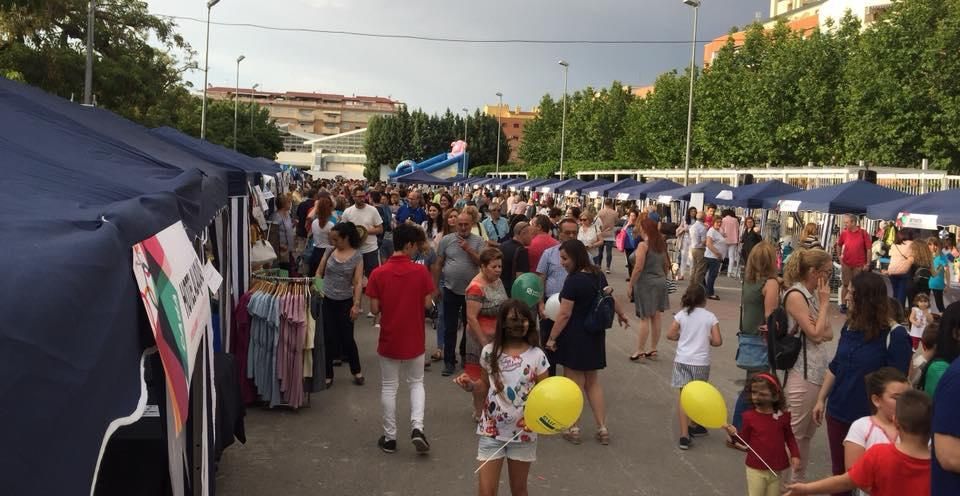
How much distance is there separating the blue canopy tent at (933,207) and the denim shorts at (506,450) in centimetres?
959

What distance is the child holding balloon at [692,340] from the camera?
→ 7172 millimetres

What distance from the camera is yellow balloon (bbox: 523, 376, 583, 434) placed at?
458 cm

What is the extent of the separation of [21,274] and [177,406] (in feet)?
2.96

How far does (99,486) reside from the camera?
366 cm

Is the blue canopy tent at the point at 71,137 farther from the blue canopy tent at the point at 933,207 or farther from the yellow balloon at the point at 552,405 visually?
the blue canopy tent at the point at 933,207

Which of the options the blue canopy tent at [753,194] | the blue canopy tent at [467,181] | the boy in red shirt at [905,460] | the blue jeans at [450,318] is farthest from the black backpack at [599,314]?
the blue canopy tent at [467,181]

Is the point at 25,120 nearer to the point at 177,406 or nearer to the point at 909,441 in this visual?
the point at 177,406

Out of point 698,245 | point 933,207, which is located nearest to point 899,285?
point 933,207

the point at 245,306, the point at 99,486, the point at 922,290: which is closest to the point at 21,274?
the point at 99,486

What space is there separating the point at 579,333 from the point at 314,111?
17188 cm

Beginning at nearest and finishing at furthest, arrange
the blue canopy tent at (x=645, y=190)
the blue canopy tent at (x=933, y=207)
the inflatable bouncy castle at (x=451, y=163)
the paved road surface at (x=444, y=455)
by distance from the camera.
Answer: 1. the paved road surface at (x=444, y=455)
2. the blue canopy tent at (x=933, y=207)
3. the blue canopy tent at (x=645, y=190)
4. the inflatable bouncy castle at (x=451, y=163)

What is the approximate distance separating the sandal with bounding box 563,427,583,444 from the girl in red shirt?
224 cm

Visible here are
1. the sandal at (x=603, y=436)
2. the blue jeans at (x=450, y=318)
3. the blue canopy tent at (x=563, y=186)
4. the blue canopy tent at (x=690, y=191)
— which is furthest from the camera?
the blue canopy tent at (x=563, y=186)

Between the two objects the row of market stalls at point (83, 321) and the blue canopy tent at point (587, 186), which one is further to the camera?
the blue canopy tent at point (587, 186)
